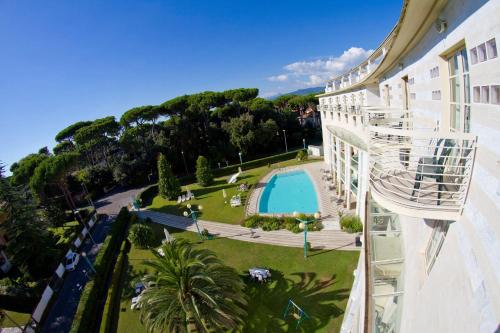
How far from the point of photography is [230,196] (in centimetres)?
3234

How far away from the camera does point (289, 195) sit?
103ft

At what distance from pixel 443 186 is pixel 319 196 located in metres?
22.2

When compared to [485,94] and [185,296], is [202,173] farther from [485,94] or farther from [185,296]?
[485,94]

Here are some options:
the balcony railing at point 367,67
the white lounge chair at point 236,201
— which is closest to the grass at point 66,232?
the white lounge chair at point 236,201

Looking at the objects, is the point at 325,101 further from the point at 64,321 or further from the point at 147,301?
the point at 64,321

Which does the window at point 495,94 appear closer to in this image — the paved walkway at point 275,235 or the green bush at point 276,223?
the paved walkway at point 275,235

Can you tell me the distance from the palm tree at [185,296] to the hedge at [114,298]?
6.17 m

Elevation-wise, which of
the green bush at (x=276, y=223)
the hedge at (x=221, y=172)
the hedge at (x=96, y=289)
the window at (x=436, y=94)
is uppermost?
the window at (x=436, y=94)

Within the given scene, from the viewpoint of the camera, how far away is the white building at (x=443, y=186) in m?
4.06

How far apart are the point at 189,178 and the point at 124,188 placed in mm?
13303

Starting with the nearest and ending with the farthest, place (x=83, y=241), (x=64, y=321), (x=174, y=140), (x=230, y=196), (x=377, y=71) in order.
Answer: (x=377, y=71), (x=64, y=321), (x=83, y=241), (x=230, y=196), (x=174, y=140)

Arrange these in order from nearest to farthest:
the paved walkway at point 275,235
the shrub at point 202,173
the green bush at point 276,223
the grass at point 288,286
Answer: the grass at point 288,286, the paved walkway at point 275,235, the green bush at point 276,223, the shrub at point 202,173

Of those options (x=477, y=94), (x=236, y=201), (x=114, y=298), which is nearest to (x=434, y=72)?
(x=477, y=94)

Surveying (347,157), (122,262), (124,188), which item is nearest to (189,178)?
(124,188)
